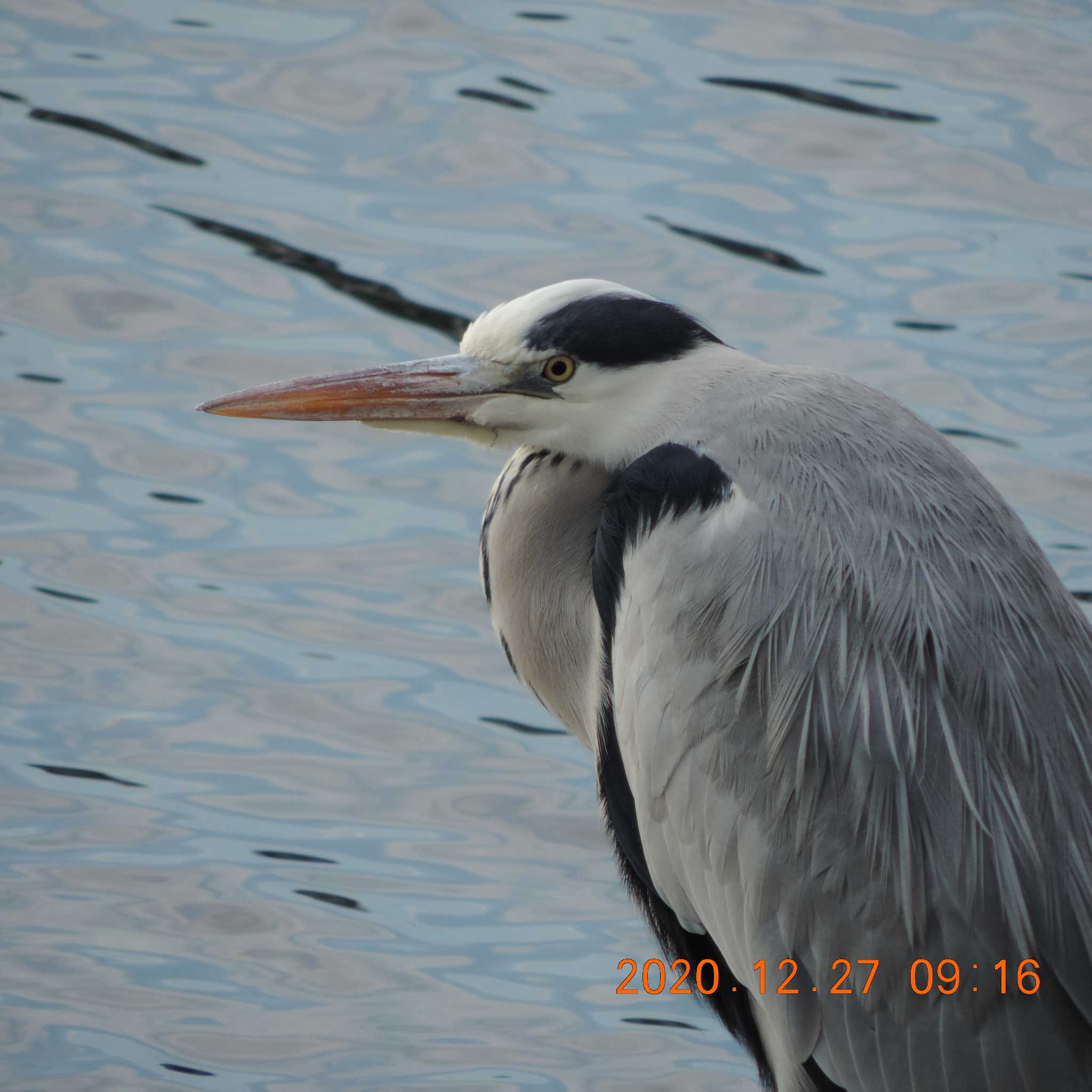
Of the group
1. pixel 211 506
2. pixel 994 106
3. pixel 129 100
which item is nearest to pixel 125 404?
pixel 211 506

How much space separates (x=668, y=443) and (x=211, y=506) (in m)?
2.68

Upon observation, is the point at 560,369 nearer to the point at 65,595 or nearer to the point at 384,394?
the point at 384,394

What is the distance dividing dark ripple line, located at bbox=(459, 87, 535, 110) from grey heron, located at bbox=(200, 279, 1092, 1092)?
13.8ft

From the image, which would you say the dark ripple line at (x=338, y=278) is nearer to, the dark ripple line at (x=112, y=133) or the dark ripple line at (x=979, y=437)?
the dark ripple line at (x=112, y=133)

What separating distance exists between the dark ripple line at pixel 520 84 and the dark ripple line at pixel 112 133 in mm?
1324

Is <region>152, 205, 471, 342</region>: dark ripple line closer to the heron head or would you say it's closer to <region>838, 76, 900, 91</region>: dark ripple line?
<region>838, 76, 900, 91</region>: dark ripple line

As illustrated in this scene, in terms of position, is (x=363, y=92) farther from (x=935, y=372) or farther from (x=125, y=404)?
(x=935, y=372)

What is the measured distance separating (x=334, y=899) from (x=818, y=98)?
4317mm

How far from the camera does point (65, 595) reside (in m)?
4.93

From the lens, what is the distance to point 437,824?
4.35 m

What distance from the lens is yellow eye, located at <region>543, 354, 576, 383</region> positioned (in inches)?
120

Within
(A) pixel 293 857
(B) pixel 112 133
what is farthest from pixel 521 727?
(B) pixel 112 133
